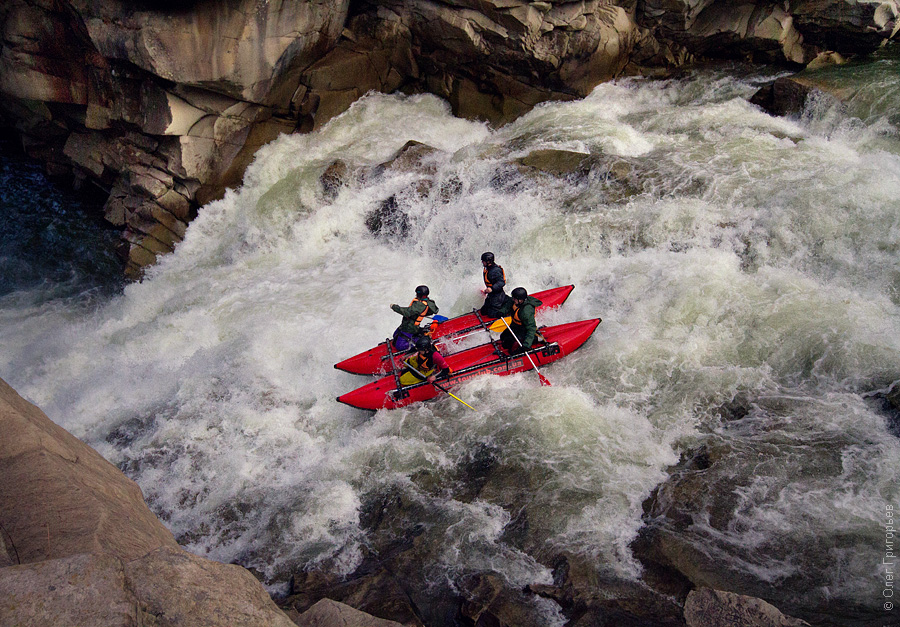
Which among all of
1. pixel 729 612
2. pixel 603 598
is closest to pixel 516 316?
pixel 603 598

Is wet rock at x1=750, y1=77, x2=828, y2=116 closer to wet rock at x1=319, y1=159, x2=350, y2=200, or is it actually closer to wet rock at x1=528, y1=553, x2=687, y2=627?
wet rock at x1=319, y1=159, x2=350, y2=200

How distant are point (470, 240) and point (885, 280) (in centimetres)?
526

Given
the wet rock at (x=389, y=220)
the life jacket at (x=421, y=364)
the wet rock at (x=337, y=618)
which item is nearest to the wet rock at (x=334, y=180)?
the wet rock at (x=389, y=220)

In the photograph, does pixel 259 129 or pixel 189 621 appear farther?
pixel 259 129

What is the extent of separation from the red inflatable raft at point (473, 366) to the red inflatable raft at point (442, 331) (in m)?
0.35

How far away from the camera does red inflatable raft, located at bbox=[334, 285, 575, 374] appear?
23.5ft

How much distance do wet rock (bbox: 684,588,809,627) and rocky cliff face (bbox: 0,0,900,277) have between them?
942cm

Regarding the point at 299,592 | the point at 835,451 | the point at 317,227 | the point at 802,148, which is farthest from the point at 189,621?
the point at 802,148

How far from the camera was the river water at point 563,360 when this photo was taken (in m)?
4.91

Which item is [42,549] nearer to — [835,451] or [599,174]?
[835,451]

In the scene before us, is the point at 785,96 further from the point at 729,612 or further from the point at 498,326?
the point at 729,612

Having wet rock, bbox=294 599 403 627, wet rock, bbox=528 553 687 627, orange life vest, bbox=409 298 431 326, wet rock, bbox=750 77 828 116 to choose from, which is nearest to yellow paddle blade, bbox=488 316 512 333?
orange life vest, bbox=409 298 431 326

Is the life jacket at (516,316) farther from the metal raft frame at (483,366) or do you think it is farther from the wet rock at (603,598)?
the wet rock at (603,598)

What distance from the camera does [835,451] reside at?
16.7 feet
